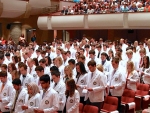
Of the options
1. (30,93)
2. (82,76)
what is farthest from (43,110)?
(82,76)

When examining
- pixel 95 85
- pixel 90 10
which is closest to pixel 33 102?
pixel 95 85

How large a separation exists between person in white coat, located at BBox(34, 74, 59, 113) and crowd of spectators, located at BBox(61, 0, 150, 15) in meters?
15.3

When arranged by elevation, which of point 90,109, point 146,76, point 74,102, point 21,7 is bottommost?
point 90,109

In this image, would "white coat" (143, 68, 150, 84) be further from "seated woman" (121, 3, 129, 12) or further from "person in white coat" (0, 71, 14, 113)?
"seated woman" (121, 3, 129, 12)

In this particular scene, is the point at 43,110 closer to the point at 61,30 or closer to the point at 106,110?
the point at 106,110

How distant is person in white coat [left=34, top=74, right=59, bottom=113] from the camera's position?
5570 millimetres

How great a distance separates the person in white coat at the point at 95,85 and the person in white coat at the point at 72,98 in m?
0.95

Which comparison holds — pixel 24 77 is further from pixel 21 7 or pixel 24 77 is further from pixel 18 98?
pixel 21 7

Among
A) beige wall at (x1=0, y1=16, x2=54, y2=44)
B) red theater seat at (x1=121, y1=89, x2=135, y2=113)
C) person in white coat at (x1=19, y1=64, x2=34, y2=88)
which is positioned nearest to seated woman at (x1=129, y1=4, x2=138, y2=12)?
beige wall at (x1=0, y1=16, x2=54, y2=44)

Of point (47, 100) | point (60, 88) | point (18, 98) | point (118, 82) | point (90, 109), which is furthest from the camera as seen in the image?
point (118, 82)

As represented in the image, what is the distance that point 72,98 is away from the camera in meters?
5.92

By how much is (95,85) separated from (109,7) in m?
15.6

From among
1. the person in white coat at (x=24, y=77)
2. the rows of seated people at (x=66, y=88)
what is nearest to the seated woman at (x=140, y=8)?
the rows of seated people at (x=66, y=88)

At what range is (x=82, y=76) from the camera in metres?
7.07
